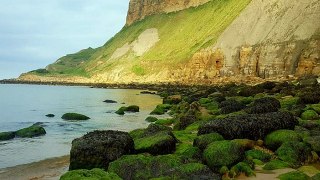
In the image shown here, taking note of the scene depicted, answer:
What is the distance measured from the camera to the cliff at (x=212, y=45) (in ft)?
232

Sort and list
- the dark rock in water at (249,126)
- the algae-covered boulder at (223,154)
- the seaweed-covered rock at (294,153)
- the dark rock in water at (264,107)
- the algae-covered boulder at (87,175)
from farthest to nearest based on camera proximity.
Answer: the dark rock in water at (264,107) → the dark rock in water at (249,126) → the seaweed-covered rock at (294,153) → the algae-covered boulder at (223,154) → the algae-covered boulder at (87,175)

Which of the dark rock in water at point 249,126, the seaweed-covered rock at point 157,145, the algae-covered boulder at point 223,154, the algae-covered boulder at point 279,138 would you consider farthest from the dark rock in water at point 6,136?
the algae-covered boulder at point 279,138

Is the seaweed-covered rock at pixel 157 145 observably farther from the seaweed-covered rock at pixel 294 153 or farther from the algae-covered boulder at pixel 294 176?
the algae-covered boulder at pixel 294 176

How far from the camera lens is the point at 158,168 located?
9.89 metres

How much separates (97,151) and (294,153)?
562 cm

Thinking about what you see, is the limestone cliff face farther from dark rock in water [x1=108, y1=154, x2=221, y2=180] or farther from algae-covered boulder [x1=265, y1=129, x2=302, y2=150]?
dark rock in water [x1=108, y1=154, x2=221, y2=180]

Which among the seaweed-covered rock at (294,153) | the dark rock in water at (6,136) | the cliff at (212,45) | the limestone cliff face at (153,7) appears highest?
the limestone cliff face at (153,7)

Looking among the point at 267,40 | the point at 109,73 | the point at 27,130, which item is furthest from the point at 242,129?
the point at 109,73

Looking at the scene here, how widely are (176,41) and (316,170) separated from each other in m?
127

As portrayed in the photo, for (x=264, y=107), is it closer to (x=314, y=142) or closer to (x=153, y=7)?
(x=314, y=142)

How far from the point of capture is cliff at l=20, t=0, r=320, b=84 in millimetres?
70688

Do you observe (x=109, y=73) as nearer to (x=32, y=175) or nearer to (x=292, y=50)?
(x=292, y=50)

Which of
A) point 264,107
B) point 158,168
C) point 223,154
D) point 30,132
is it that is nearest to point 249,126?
point 223,154

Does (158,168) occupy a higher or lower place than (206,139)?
lower
